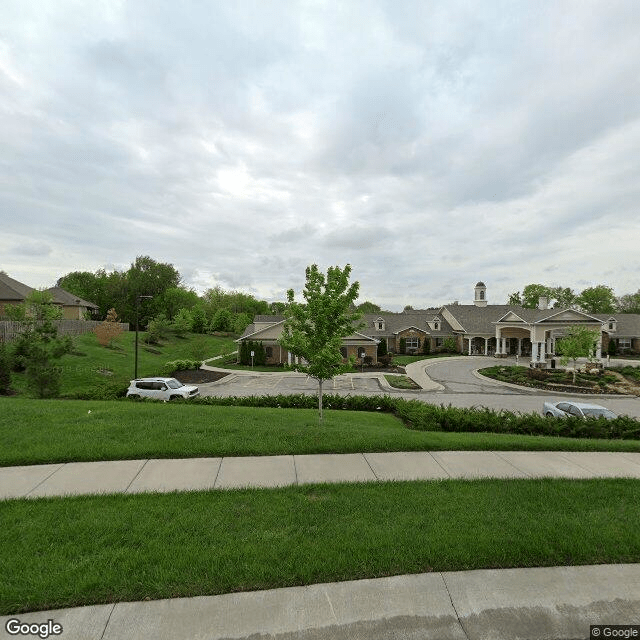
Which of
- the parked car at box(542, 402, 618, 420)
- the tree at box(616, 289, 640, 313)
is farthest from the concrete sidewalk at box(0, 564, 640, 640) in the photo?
the tree at box(616, 289, 640, 313)

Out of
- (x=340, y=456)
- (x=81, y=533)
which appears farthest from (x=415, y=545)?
(x=81, y=533)

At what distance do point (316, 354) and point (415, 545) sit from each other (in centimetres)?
655

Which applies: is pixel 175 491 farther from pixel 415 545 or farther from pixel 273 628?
pixel 415 545

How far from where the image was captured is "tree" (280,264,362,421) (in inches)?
436

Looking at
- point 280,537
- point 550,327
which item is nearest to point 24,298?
point 280,537

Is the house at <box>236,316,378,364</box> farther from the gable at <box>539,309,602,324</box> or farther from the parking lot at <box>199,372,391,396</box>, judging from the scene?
the gable at <box>539,309,602,324</box>

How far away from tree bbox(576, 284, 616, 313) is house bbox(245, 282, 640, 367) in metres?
28.3

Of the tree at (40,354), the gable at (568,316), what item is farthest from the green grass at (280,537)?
the gable at (568,316)

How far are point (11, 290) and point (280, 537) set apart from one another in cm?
6062

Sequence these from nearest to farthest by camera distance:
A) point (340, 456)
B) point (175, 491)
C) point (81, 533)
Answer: point (81, 533)
point (175, 491)
point (340, 456)

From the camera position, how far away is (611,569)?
15.2 feet

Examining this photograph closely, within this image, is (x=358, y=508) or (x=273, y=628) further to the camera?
(x=358, y=508)

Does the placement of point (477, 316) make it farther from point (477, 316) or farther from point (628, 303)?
point (628, 303)

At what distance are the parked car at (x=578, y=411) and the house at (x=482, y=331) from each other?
26.3 metres
